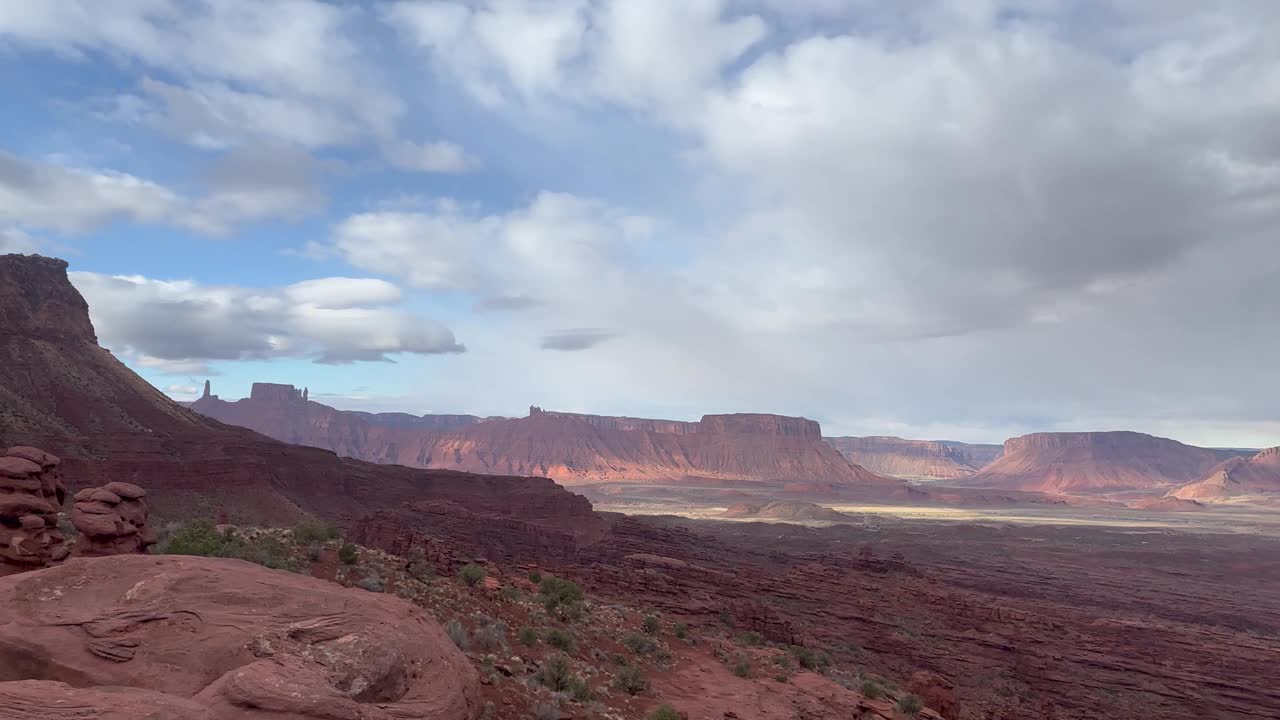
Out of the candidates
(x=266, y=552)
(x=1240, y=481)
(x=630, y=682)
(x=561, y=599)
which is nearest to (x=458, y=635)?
(x=630, y=682)

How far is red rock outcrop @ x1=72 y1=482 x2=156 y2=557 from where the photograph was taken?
11656 mm

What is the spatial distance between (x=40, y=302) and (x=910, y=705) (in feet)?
262

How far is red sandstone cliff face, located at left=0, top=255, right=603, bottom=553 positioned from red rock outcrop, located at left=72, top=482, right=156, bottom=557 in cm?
3410

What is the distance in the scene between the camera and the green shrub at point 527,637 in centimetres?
1422

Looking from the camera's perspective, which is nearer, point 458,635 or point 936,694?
point 458,635

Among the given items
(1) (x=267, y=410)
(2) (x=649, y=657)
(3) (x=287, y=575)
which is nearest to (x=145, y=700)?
(3) (x=287, y=575)

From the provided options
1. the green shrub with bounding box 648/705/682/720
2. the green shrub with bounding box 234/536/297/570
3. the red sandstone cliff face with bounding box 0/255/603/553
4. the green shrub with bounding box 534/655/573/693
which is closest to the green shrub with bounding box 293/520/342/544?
the green shrub with bounding box 234/536/297/570

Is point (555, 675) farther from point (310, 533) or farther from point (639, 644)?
point (310, 533)

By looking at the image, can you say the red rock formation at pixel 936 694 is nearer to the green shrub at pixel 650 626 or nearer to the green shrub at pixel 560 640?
the green shrub at pixel 650 626

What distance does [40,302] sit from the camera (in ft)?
216

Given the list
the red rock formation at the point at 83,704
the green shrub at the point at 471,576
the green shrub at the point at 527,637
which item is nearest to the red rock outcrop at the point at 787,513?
→ the green shrub at the point at 471,576

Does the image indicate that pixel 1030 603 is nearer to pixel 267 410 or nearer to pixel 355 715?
pixel 355 715

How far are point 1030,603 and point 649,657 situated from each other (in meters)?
41.3

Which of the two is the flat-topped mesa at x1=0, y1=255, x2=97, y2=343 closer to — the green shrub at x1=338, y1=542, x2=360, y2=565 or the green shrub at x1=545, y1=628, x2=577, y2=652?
the green shrub at x1=338, y1=542, x2=360, y2=565
